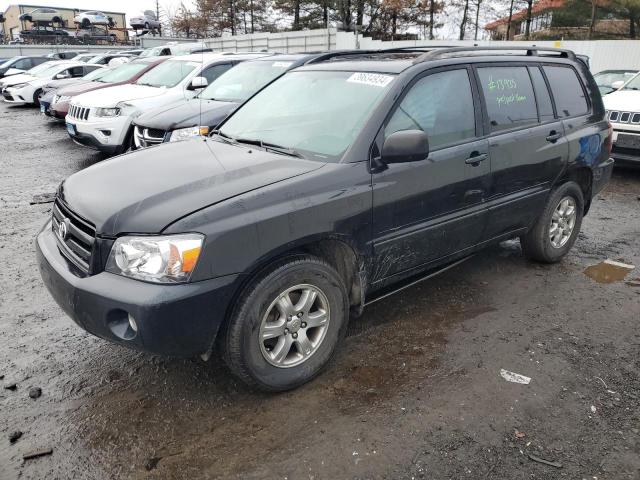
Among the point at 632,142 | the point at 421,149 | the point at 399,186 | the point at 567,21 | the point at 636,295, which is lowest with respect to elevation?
the point at 636,295

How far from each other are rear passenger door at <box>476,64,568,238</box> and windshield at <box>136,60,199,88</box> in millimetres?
7201

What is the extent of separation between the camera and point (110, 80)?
39.1 feet

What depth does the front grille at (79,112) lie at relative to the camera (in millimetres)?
9117

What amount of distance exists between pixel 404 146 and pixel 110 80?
10.7 meters

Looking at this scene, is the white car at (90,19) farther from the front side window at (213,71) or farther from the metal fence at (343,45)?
the front side window at (213,71)

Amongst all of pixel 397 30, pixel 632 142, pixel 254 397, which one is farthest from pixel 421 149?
pixel 397 30

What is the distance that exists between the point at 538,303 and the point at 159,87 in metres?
A: 8.13

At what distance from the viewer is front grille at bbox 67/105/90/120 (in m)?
9.12

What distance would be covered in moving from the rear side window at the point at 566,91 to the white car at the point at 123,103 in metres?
5.66

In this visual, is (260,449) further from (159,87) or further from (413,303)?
(159,87)

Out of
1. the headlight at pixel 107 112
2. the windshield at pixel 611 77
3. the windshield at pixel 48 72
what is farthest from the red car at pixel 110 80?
the windshield at pixel 611 77

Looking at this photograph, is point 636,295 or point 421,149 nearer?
point 421,149

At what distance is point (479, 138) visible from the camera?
12.6ft


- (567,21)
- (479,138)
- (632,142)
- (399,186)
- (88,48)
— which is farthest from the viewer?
(88,48)
